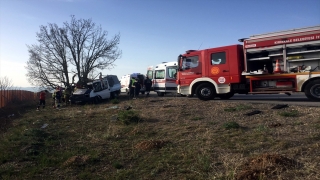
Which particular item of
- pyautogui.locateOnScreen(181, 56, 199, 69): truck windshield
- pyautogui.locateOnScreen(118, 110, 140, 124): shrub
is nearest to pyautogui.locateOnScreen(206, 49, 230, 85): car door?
pyautogui.locateOnScreen(181, 56, 199, 69): truck windshield

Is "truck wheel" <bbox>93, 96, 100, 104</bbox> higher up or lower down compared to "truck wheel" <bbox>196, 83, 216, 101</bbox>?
lower down

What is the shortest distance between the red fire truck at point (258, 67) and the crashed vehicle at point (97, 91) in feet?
28.9

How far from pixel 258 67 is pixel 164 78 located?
37.5ft

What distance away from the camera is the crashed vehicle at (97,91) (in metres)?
22.5

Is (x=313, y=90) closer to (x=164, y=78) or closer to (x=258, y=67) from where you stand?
(x=258, y=67)

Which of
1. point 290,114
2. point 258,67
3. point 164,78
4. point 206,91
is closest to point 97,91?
point 164,78

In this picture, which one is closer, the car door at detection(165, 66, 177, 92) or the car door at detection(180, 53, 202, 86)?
the car door at detection(180, 53, 202, 86)

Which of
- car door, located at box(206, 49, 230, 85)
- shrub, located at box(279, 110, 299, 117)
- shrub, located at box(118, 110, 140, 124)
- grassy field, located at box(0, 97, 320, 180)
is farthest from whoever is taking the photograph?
car door, located at box(206, 49, 230, 85)

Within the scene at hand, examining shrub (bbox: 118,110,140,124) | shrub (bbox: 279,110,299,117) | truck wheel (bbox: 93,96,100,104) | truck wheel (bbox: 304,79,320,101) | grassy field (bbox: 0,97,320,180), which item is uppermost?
Answer: truck wheel (bbox: 304,79,320,101)

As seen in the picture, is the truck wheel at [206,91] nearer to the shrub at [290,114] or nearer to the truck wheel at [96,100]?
the shrub at [290,114]

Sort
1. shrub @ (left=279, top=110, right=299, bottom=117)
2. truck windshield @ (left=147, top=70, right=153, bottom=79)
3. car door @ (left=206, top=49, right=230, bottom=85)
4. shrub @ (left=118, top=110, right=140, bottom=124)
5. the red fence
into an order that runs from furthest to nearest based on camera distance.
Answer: truck windshield @ (left=147, top=70, right=153, bottom=79), the red fence, car door @ (left=206, top=49, right=230, bottom=85), shrub @ (left=118, top=110, right=140, bottom=124), shrub @ (left=279, top=110, right=299, bottom=117)

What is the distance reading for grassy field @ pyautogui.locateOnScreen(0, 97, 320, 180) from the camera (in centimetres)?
541

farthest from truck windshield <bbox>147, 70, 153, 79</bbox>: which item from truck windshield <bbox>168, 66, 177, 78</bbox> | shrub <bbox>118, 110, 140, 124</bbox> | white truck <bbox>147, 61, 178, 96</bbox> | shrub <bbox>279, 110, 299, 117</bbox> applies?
shrub <bbox>279, 110, 299, 117</bbox>

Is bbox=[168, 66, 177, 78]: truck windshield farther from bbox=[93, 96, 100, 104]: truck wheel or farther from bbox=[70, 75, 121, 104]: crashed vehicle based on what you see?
bbox=[93, 96, 100, 104]: truck wheel
